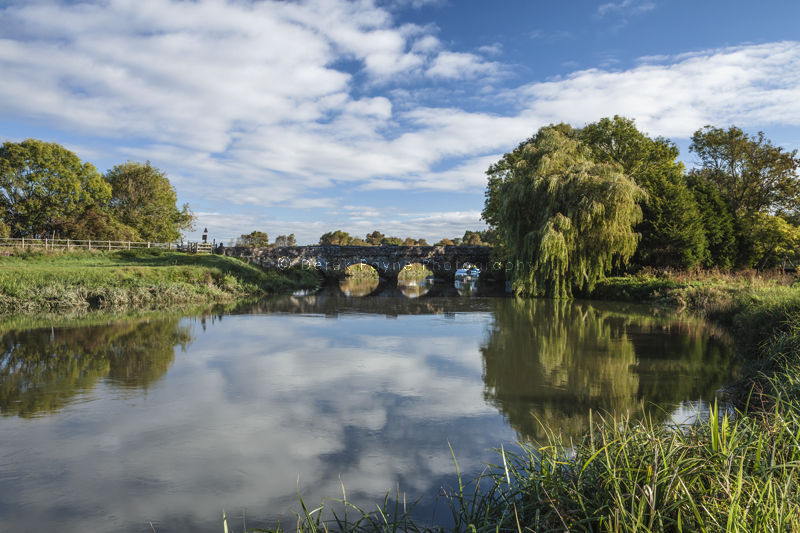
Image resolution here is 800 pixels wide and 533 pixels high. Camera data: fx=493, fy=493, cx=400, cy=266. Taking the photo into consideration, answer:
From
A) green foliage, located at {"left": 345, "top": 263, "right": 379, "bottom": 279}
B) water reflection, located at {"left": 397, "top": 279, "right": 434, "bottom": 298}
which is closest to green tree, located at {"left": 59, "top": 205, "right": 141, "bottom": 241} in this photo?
water reflection, located at {"left": 397, "top": 279, "right": 434, "bottom": 298}

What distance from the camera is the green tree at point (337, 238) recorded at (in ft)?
349

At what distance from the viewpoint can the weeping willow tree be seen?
2452 centimetres

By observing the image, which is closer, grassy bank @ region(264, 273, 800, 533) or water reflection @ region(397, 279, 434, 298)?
grassy bank @ region(264, 273, 800, 533)

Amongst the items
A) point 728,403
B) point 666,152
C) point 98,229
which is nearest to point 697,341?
point 728,403

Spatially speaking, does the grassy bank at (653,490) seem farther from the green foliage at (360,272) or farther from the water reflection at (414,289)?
the green foliage at (360,272)

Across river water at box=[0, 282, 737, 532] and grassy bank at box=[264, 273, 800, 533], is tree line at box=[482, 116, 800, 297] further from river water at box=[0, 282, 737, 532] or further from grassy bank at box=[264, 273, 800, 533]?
grassy bank at box=[264, 273, 800, 533]

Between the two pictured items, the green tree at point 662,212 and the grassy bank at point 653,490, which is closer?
the grassy bank at point 653,490

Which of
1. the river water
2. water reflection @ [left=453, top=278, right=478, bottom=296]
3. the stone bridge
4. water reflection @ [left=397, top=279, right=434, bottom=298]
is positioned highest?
the stone bridge

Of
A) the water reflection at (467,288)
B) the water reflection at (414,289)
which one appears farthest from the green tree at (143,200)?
the water reflection at (467,288)

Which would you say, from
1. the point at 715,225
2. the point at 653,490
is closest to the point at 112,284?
the point at 653,490

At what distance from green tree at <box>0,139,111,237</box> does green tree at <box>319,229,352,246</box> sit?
203 ft

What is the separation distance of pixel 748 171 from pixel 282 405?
41.0m

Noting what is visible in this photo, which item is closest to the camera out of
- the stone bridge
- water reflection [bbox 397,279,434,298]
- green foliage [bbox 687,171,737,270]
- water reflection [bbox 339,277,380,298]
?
green foliage [bbox 687,171,737,270]

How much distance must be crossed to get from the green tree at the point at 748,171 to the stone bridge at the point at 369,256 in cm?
1899
